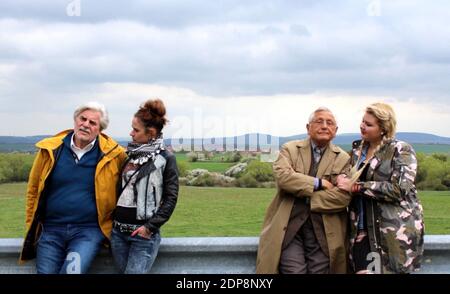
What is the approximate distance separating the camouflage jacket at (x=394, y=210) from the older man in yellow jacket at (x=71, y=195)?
1.66 m

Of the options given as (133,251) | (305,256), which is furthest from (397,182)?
(133,251)

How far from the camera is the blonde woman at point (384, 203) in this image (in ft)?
11.3

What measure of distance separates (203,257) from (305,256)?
0.67 meters

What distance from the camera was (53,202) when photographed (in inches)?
141

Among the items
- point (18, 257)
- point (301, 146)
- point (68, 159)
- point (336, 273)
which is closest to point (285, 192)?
point (301, 146)

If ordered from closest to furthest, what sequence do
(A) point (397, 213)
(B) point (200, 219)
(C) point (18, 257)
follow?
(A) point (397, 213), (C) point (18, 257), (B) point (200, 219)

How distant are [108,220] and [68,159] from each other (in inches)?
18.9

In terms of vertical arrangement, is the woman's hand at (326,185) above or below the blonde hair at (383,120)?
A: below

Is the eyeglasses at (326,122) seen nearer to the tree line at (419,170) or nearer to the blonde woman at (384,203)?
the blonde woman at (384,203)

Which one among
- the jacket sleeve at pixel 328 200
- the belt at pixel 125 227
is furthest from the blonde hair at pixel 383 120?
the belt at pixel 125 227

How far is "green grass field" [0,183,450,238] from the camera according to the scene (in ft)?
15.2

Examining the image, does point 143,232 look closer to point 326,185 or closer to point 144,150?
point 144,150

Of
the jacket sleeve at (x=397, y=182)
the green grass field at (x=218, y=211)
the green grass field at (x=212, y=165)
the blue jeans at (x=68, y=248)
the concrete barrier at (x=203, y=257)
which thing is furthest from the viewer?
the green grass field at (x=212, y=165)
